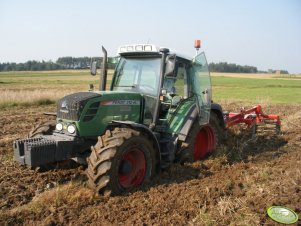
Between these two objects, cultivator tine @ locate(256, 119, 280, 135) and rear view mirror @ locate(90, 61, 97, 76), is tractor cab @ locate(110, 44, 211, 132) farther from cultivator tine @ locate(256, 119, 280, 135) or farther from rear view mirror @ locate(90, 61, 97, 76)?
cultivator tine @ locate(256, 119, 280, 135)

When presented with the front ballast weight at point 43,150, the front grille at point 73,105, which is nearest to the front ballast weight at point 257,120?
the front grille at point 73,105

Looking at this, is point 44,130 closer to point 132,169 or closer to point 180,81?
point 132,169

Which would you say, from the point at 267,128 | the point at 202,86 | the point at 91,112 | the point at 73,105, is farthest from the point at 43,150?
the point at 267,128

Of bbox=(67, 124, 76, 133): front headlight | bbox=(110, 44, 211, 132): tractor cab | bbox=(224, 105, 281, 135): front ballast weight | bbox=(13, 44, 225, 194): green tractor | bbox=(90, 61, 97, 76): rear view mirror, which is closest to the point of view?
bbox=(13, 44, 225, 194): green tractor

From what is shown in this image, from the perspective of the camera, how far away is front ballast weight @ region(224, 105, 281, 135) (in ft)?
29.1

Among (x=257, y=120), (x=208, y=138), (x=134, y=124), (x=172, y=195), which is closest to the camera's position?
(x=172, y=195)

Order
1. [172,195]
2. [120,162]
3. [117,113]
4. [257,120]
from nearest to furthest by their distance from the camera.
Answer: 1. [172,195]
2. [120,162]
3. [117,113]
4. [257,120]

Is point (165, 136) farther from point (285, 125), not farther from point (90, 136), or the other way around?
point (285, 125)

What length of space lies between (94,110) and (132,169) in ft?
3.58

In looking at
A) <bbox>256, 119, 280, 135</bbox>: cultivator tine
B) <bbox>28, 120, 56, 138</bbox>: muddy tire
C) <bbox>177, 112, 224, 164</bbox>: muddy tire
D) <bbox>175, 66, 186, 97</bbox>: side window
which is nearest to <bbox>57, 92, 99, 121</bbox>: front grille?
<bbox>28, 120, 56, 138</bbox>: muddy tire

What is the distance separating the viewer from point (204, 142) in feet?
23.2

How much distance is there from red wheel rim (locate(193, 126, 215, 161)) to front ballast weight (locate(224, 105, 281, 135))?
165cm

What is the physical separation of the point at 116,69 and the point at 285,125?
741 cm

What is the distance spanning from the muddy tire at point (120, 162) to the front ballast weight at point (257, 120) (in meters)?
3.94
